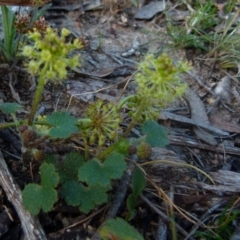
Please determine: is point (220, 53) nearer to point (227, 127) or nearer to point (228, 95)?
point (228, 95)

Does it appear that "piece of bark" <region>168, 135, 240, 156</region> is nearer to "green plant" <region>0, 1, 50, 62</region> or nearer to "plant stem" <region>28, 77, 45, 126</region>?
"plant stem" <region>28, 77, 45, 126</region>

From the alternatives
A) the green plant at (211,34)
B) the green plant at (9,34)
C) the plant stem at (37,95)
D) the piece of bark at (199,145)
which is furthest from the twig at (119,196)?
the green plant at (211,34)

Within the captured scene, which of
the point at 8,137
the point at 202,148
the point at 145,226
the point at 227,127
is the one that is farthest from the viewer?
the point at 227,127

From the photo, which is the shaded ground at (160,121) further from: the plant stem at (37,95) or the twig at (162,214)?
the plant stem at (37,95)

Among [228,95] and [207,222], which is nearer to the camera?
[207,222]

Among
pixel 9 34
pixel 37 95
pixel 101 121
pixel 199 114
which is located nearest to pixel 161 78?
pixel 101 121

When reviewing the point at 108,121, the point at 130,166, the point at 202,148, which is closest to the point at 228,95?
the point at 202,148

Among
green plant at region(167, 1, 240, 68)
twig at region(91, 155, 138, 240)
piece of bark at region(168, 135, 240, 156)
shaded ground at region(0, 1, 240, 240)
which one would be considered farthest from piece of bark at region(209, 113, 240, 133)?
twig at region(91, 155, 138, 240)

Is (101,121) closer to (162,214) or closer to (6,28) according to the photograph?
(162,214)
